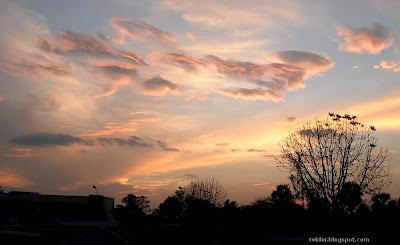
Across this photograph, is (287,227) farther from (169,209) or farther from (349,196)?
(169,209)


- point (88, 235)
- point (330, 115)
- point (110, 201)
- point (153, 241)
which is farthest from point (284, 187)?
point (88, 235)

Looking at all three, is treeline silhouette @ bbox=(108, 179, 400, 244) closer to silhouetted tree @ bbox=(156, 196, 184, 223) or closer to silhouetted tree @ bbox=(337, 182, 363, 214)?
silhouetted tree @ bbox=(337, 182, 363, 214)

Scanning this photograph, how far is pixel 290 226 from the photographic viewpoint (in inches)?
1452

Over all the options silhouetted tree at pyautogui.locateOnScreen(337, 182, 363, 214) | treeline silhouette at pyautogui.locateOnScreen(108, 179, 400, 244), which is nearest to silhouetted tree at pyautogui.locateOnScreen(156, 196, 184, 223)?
treeline silhouette at pyautogui.locateOnScreen(108, 179, 400, 244)

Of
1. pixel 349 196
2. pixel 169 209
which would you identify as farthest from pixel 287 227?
pixel 169 209

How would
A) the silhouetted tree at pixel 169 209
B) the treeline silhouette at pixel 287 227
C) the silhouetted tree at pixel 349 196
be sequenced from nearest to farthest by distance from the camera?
the treeline silhouette at pixel 287 227 < the silhouetted tree at pixel 349 196 < the silhouetted tree at pixel 169 209

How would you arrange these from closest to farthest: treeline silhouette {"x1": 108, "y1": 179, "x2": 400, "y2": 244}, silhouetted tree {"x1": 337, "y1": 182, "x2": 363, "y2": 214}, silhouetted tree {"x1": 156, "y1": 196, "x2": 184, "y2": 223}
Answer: treeline silhouette {"x1": 108, "y1": 179, "x2": 400, "y2": 244} < silhouetted tree {"x1": 337, "y1": 182, "x2": 363, "y2": 214} < silhouetted tree {"x1": 156, "y1": 196, "x2": 184, "y2": 223}

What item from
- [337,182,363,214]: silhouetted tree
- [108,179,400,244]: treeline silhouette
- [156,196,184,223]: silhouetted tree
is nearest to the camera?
[108,179,400,244]: treeline silhouette

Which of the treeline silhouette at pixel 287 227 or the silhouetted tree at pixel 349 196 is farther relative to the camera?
the silhouetted tree at pixel 349 196

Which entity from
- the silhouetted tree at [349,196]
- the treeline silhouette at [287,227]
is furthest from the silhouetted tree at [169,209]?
the silhouetted tree at [349,196]

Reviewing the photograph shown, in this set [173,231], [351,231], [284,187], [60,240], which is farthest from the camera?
[284,187]

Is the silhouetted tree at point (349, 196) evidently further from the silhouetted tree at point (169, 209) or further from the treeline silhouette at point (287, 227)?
the silhouetted tree at point (169, 209)

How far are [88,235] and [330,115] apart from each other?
1020 inches

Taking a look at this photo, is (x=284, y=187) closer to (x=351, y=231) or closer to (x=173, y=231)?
(x=173, y=231)
